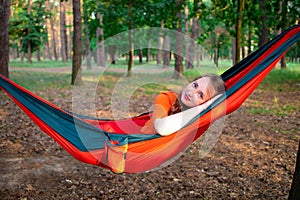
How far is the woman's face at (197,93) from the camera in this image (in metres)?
1.97

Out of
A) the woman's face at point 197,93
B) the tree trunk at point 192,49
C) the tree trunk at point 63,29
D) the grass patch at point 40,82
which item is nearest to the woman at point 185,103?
the woman's face at point 197,93

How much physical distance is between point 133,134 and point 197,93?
48 cm

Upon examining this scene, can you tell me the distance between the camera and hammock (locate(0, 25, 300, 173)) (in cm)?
188

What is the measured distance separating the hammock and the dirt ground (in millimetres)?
613

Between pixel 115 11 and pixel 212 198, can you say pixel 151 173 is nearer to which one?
pixel 212 198

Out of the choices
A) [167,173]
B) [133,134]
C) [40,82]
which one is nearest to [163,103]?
[133,134]

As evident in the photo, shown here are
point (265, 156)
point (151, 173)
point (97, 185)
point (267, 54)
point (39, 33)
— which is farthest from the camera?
point (39, 33)

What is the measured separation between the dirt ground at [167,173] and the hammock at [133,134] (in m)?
0.61

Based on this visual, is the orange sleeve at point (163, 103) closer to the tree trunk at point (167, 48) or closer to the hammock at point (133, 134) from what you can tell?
the hammock at point (133, 134)

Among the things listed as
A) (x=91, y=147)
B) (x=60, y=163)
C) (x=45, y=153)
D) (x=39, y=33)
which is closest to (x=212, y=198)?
(x=91, y=147)

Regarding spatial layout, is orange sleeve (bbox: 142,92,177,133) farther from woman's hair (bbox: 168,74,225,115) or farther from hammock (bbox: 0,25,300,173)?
hammock (bbox: 0,25,300,173)

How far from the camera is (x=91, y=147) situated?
6.35 ft

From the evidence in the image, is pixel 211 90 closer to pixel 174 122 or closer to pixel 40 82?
pixel 174 122

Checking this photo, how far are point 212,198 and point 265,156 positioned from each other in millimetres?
1044
